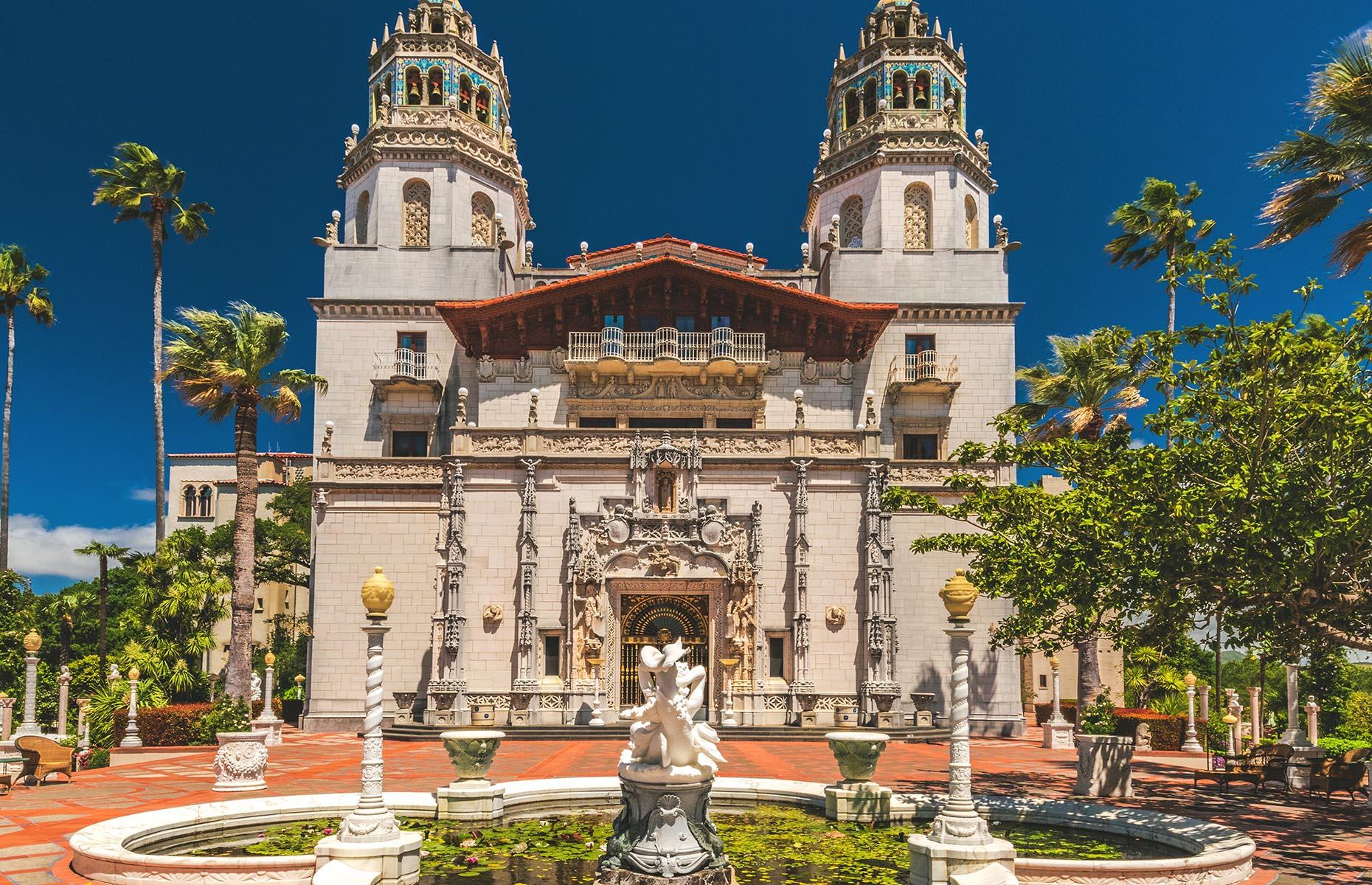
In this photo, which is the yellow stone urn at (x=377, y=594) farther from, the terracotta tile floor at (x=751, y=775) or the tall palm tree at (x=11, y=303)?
the tall palm tree at (x=11, y=303)

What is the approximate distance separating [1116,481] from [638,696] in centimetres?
2138

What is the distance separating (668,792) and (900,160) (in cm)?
3250

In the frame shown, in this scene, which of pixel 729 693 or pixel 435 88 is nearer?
pixel 729 693

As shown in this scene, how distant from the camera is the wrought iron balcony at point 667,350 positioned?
35.2m

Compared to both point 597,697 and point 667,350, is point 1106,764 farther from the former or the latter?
point 667,350

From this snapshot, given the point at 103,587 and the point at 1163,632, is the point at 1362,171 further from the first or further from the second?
the point at 103,587

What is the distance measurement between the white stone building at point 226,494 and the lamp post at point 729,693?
4402cm

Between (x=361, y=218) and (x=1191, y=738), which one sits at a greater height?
(x=361, y=218)

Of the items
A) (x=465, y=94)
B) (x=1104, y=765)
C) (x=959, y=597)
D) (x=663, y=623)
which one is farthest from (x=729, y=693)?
(x=465, y=94)

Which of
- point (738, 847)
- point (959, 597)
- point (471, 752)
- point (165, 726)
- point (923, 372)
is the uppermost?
point (923, 372)

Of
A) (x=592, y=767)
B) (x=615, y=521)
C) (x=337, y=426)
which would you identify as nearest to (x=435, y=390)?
(x=337, y=426)

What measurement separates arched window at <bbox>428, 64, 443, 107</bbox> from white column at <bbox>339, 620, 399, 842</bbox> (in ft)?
104

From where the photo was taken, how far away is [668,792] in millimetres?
10508

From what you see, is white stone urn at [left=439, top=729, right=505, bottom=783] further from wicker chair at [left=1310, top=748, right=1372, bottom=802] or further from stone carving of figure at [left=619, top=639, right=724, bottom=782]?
wicker chair at [left=1310, top=748, right=1372, bottom=802]
